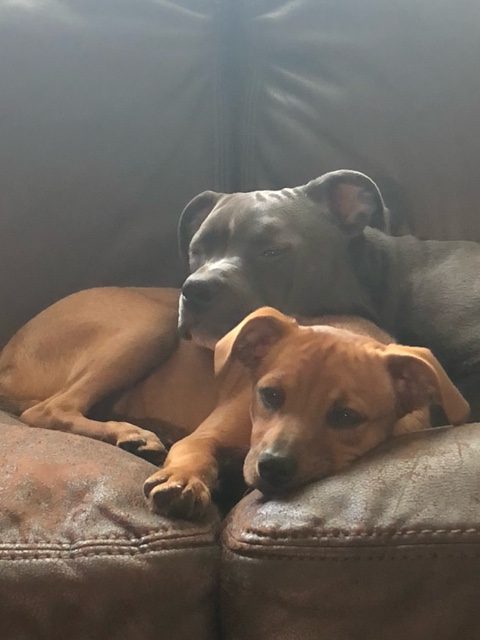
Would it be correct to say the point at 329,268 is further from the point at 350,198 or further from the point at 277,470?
the point at 277,470

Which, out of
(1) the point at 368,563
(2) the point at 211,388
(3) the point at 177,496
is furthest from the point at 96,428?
(1) the point at 368,563

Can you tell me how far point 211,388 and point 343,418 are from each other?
1.68 ft

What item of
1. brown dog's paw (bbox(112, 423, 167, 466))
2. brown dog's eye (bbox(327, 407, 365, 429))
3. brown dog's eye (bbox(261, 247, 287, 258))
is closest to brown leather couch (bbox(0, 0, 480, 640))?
brown dog's eye (bbox(261, 247, 287, 258))

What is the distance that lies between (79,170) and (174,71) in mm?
351

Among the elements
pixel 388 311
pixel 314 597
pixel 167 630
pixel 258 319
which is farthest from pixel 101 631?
pixel 388 311

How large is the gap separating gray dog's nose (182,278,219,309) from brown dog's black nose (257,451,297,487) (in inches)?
21.3

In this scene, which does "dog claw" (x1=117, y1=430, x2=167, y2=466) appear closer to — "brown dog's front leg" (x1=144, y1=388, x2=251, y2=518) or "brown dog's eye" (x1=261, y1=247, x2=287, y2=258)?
"brown dog's front leg" (x1=144, y1=388, x2=251, y2=518)

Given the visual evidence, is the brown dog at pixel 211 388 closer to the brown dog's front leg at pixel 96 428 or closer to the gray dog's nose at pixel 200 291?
the brown dog's front leg at pixel 96 428

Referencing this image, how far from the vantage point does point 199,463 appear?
1451 millimetres

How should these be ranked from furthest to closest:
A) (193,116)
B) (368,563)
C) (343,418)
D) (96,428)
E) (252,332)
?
(193,116) < (96,428) < (252,332) < (343,418) < (368,563)

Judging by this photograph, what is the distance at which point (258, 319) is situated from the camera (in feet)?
5.10

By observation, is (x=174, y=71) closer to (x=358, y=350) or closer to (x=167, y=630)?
(x=358, y=350)

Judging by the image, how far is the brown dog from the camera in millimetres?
1380

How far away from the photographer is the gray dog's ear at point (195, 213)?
207 centimetres
